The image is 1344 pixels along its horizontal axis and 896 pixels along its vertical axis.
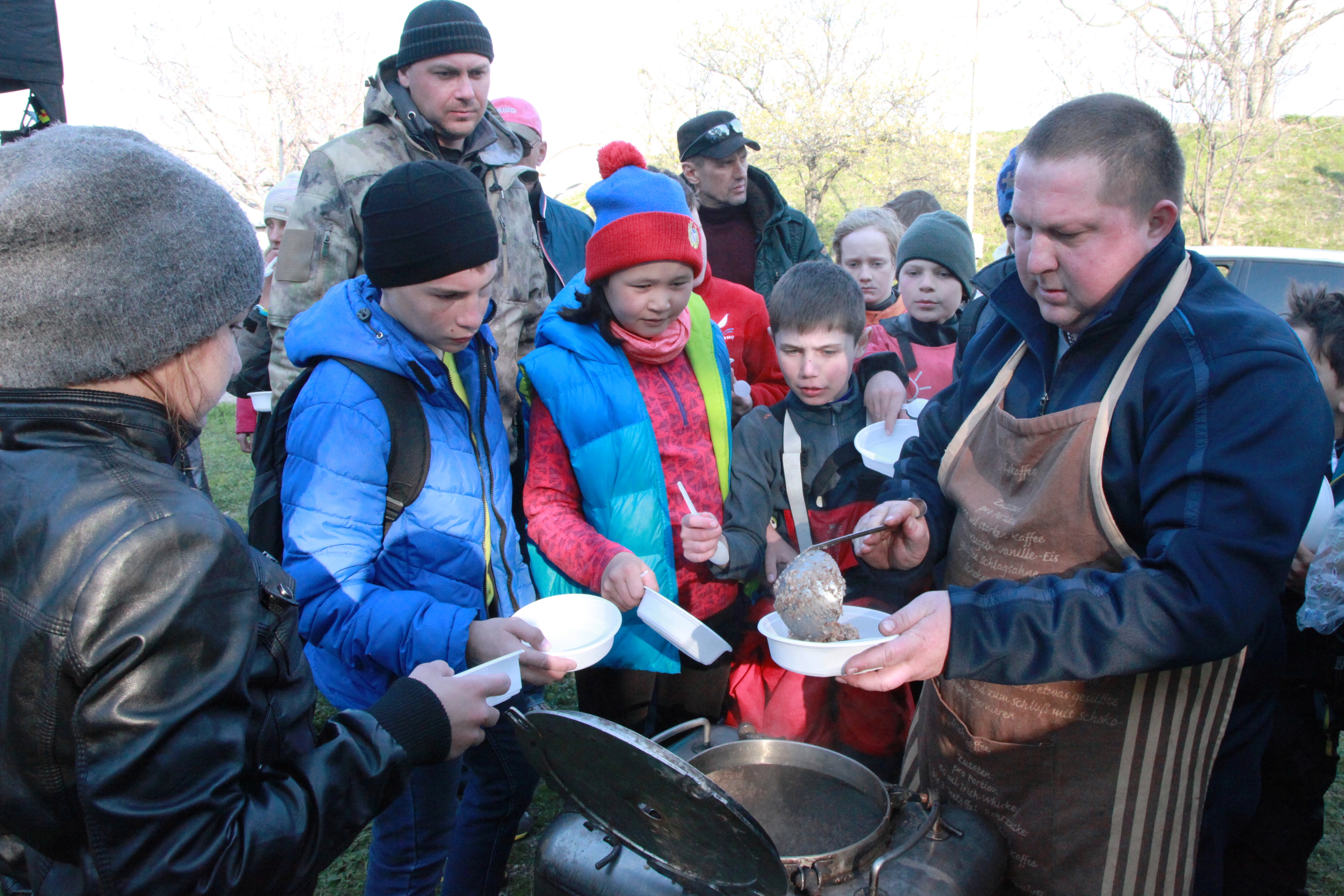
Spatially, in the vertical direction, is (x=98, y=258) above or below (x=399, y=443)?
above

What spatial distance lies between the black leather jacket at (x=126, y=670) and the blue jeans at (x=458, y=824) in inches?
36.6

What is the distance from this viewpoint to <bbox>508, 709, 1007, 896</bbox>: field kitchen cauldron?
1351mm

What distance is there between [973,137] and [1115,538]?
20.0 m

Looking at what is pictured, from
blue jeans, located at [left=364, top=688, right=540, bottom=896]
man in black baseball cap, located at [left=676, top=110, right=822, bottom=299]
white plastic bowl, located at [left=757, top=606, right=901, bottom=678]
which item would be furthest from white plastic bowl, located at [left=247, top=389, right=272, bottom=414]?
white plastic bowl, located at [left=757, top=606, right=901, bottom=678]

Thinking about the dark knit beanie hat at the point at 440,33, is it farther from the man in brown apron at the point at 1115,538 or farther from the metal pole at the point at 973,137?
the metal pole at the point at 973,137

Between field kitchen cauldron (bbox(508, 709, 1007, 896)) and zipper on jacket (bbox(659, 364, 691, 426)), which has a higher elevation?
zipper on jacket (bbox(659, 364, 691, 426))

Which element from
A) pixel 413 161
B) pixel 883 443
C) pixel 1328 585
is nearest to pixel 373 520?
pixel 883 443

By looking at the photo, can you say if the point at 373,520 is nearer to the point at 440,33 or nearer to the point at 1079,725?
the point at 1079,725

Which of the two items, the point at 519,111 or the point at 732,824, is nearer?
the point at 732,824

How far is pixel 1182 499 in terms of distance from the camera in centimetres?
143

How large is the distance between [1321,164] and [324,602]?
2322 centimetres

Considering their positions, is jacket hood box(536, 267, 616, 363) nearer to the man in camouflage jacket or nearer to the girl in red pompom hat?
the girl in red pompom hat

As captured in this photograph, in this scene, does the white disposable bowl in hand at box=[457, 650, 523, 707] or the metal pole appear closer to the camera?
the white disposable bowl in hand at box=[457, 650, 523, 707]

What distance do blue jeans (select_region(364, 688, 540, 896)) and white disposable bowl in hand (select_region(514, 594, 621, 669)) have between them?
27cm
